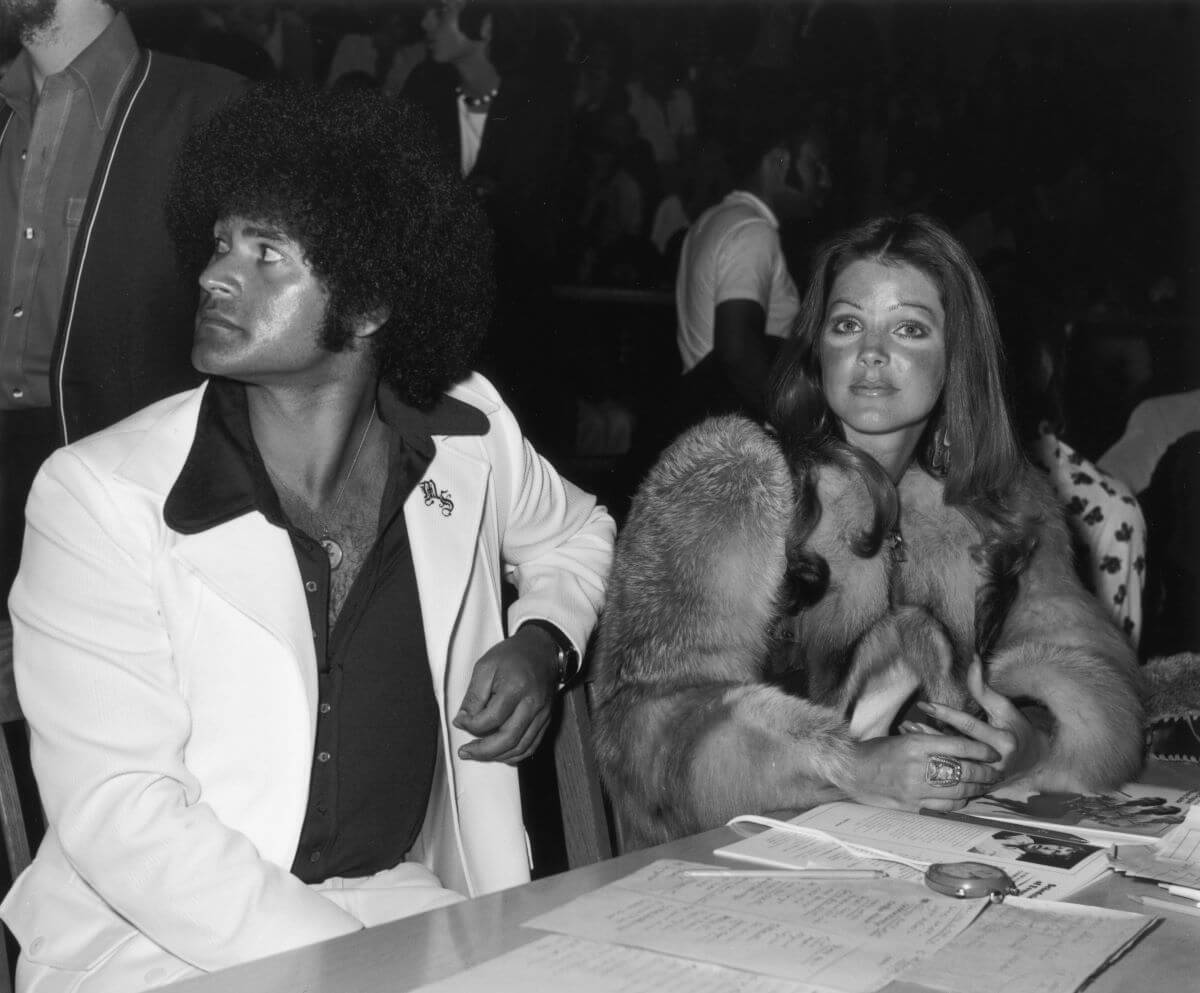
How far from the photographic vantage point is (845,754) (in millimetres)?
1534

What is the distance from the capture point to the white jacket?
4.22 ft

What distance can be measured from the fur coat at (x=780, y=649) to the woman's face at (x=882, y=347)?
0.43 ft

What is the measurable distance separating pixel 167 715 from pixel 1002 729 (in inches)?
41.0

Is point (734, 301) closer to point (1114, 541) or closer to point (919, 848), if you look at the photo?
point (1114, 541)

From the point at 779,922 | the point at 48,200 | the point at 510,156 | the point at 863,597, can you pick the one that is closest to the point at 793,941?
the point at 779,922

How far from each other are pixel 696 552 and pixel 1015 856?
2.11 ft

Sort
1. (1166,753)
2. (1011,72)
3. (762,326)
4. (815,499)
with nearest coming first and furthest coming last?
(815,499), (1166,753), (762,326), (1011,72)

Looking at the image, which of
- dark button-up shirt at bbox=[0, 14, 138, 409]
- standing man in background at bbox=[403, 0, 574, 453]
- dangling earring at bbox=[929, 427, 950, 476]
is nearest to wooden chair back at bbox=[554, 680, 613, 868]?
dangling earring at bbox=[929, 427, 950, 476]

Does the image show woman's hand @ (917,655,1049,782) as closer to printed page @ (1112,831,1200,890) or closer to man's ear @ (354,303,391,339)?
printed page @ (1112,831,1200,890)

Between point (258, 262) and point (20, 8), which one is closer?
point (258, 262)

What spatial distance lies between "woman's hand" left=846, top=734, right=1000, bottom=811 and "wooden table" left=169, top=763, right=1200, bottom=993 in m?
0.30

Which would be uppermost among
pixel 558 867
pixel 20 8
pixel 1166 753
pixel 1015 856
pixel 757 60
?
pixel 757 60

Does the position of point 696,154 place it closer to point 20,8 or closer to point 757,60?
point 757,60

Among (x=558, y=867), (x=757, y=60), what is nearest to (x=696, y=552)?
(x=558, y=867)
